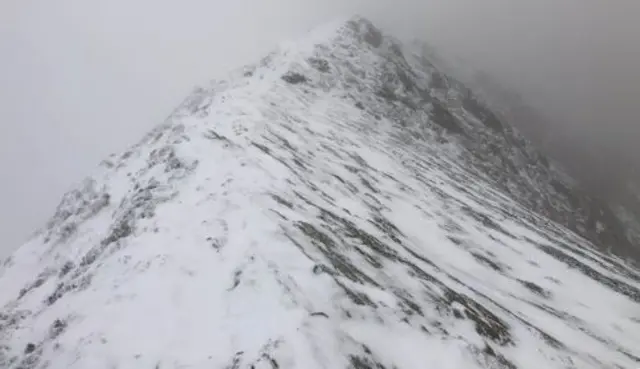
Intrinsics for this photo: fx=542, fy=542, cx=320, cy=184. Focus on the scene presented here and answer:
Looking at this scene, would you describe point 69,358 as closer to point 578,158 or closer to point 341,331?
point 341,331

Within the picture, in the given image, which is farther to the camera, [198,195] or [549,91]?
[549,91]

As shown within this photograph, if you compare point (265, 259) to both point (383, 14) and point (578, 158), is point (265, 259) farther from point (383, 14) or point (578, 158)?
point (383, 14)

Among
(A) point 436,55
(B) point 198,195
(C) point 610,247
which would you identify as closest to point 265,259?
(B) point 198,195

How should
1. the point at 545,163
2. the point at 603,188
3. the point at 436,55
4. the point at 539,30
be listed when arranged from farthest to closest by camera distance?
the point at 539,30 < the point at 436,55 < the point at 603,188 < the point at 545,163

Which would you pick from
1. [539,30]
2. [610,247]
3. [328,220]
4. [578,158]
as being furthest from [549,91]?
[328,220]

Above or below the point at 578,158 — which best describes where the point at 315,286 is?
above

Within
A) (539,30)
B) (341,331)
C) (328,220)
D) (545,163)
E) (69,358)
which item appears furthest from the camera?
(539,30)

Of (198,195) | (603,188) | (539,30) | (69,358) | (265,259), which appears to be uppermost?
(539,30)
